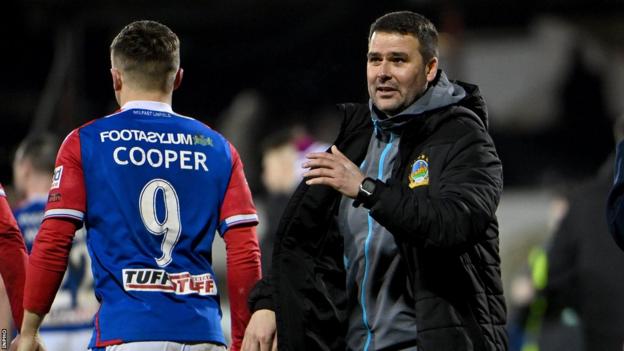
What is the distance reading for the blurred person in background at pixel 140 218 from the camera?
425cm

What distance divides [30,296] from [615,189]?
2.08m

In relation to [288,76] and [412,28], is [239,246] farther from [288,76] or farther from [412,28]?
[288,76]

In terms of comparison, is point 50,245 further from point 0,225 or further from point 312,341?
point 312,341

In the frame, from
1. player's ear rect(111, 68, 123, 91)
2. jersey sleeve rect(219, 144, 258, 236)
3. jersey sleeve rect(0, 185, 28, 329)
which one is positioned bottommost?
jersey sleeve rect(0, 185, 28, 329)

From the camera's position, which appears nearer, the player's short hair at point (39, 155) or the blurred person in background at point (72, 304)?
the player's short hair at point (39, 155)

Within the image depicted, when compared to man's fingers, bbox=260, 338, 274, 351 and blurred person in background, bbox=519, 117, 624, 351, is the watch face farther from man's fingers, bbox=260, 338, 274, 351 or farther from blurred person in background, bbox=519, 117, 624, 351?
blurred person in background, bbox=519, 117, 624, 351

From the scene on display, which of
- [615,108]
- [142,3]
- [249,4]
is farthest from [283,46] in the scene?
[615,108]

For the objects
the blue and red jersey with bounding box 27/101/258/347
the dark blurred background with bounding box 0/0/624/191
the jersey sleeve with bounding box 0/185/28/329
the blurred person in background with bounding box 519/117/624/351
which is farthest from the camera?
the dark blurred background with bounding box 0/0/624/191

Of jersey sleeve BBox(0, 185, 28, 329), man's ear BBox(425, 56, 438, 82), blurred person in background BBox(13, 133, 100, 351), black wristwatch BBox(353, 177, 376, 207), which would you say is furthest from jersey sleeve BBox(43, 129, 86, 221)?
blurred person in background BBox(13, 133, 100, 351)

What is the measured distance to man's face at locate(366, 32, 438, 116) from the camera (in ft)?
14.0

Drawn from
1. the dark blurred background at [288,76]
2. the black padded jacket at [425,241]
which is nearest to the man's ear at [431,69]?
the black padded jacket at [425,241]

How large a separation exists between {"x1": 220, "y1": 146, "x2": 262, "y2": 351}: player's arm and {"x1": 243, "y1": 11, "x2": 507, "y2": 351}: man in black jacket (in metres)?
0.14

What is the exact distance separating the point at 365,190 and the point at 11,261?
1.59 meters

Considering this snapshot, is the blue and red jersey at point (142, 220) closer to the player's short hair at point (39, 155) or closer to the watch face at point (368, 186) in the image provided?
the watch face at point (368, 186)
